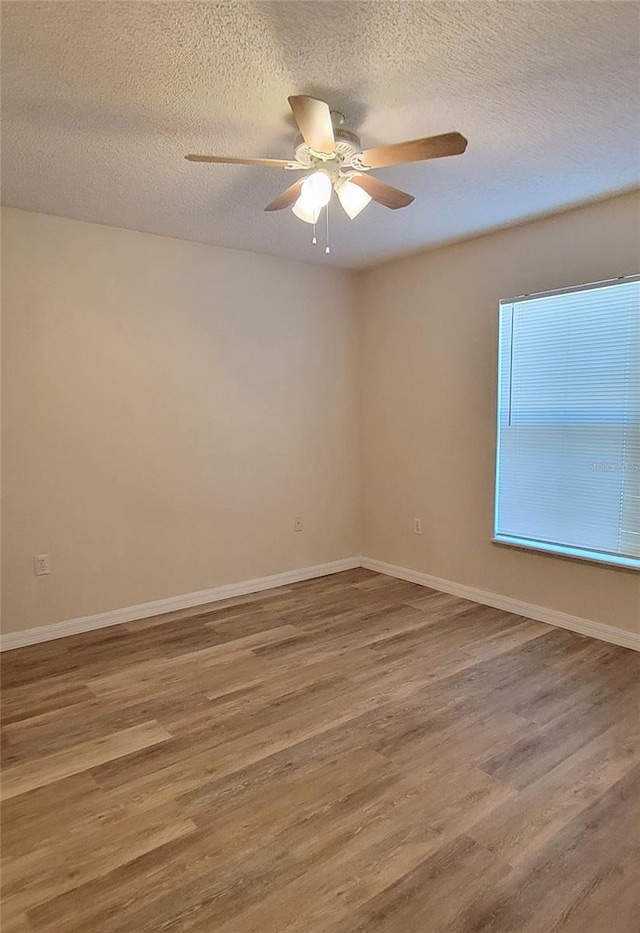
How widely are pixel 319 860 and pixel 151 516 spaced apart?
251 cm

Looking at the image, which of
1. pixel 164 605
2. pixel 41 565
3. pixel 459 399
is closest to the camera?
pixel 41 565

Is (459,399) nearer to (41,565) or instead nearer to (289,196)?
(289,196)

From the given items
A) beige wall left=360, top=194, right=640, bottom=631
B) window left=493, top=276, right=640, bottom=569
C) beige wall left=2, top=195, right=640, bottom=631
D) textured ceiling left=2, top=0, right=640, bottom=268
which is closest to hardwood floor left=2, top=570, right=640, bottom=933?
beige wall left=360, top=194, right=640, bottom=631

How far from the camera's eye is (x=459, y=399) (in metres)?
4.05

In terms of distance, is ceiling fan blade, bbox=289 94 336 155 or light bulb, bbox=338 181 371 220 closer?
ceiling fan blade, bbox=289 94 336 155

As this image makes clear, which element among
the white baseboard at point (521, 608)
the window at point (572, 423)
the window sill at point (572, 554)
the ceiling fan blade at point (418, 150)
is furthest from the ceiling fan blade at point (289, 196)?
the white baseboard at point (521, 608)

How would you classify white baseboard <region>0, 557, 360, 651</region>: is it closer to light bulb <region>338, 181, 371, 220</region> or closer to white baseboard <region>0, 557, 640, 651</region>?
white baseboard <region>0, 557, 640, 651</region>

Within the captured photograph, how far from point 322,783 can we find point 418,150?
2.29 meters

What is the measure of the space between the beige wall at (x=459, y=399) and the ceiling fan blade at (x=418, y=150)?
5.64ft

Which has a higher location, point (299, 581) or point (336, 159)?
point (336, 159)

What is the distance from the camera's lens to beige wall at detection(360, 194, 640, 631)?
3289 mm

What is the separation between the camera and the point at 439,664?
302 centimetres

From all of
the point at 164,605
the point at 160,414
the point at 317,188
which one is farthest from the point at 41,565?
the point at 317,188

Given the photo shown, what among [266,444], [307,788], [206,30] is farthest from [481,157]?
[307,788]
